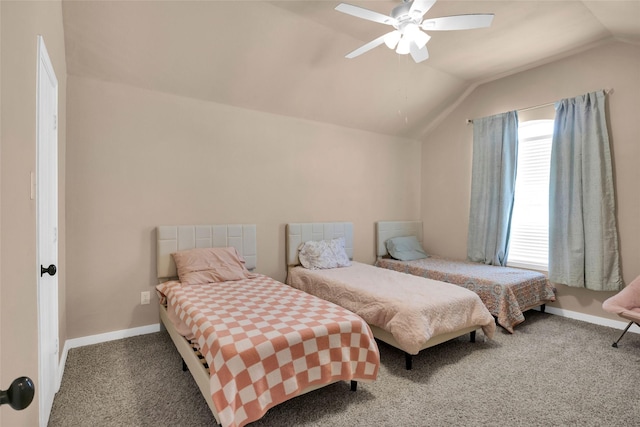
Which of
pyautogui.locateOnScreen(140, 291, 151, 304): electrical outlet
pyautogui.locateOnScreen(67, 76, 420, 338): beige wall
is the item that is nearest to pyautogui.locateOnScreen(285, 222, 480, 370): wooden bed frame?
pyautogui.locateOnScreen(67, 76, 420, 338): beige wall

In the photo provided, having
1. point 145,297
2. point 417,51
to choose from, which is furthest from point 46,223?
point 417,51

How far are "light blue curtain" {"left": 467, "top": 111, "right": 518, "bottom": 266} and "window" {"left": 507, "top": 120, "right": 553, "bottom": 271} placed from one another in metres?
0.14

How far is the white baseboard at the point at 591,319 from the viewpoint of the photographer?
11.0 ft

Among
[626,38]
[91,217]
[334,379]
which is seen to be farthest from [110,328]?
[626,38]

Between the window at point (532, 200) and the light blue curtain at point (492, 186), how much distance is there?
136mm

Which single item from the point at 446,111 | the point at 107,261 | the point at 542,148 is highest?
the point at 446,111

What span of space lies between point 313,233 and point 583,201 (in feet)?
9.87

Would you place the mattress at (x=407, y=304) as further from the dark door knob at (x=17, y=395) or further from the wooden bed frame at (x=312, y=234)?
the dark door knob at (x=17, y=395)

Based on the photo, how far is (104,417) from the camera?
1.97 m

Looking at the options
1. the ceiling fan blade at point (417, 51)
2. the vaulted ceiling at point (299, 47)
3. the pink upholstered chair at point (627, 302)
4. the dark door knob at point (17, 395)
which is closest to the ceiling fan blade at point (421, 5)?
the ceiling fan blade at point (417, 51)

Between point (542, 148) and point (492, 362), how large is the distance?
2763 millimetres

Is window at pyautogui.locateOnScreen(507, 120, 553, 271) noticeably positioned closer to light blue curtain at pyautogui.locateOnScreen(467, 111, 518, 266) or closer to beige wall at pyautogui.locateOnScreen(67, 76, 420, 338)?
light blue curtain at pyautogui.locateOnScreen(467, 111, 518, 266)

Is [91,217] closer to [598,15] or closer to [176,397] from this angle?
[176,397]

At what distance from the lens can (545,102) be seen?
13.0 ft
